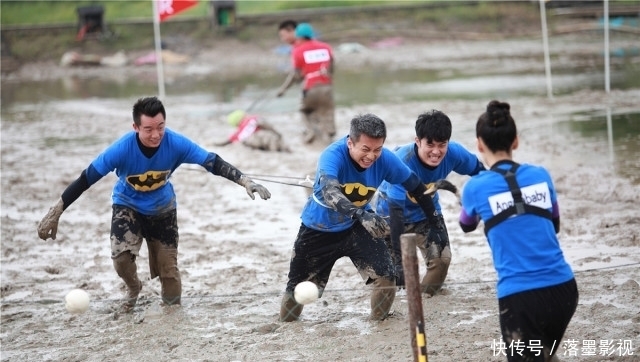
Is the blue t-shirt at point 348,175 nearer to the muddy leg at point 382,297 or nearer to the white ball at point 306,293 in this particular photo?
the muddy leg at point 382,297

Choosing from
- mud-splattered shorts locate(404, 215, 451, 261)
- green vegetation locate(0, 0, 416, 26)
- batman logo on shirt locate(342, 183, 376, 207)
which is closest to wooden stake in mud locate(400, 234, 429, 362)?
batman logo on shirt locate(342, 183, 376, 207)

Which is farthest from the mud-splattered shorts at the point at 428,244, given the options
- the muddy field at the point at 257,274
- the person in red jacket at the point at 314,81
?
the person in red jacket at the point at 314,81

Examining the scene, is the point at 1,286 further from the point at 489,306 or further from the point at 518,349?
the point at 518,349

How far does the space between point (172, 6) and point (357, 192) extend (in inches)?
419

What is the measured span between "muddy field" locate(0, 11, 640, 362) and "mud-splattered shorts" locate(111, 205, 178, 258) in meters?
0.57

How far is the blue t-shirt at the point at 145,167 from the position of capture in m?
7.03

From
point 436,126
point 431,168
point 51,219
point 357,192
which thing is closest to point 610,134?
point 431,168

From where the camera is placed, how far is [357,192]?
6531 mm

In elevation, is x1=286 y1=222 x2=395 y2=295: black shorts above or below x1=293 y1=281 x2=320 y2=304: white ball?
above

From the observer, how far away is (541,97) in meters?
17.7

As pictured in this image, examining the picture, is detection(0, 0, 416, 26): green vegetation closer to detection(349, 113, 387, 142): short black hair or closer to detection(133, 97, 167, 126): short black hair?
detection(133, 97, 167, 126): short black hair

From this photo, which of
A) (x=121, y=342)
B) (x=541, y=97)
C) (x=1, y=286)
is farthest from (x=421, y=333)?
(x=541, y=97)

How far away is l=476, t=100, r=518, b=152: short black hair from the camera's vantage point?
4824 mm

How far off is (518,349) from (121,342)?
3313mm
